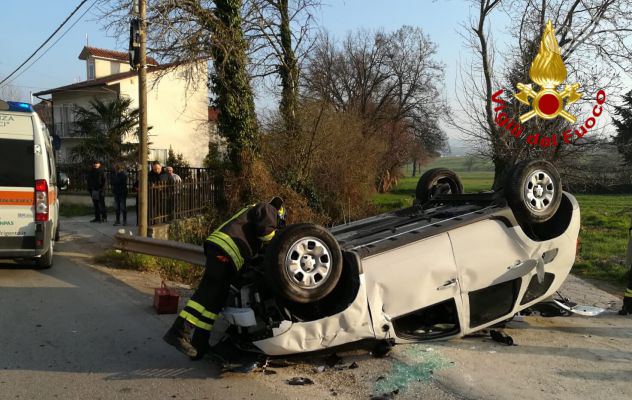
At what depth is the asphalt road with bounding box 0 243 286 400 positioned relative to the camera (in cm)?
402

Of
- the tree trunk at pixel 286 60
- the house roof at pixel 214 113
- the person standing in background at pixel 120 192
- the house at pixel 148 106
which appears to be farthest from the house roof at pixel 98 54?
the person standing in background at pixel 120 192

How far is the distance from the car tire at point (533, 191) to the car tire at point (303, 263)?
1825 mm

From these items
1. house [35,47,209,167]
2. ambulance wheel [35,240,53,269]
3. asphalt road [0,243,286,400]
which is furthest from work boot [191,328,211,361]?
house [35,47,209,167]

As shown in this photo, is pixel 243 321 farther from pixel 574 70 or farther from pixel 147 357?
pixel 574 70

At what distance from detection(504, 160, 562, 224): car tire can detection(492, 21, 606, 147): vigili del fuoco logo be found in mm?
6768

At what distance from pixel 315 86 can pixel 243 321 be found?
2368 cm

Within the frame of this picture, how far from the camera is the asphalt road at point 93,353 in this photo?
402 centimetres

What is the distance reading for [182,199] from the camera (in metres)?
12.7

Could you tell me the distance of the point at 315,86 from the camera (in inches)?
1055

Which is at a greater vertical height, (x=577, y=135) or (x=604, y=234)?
(x=577, y=135)

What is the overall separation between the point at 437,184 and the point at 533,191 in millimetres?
1533

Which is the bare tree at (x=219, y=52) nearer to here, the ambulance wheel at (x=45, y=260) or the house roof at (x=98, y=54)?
the ambulance wheel at (x=45, y=260)

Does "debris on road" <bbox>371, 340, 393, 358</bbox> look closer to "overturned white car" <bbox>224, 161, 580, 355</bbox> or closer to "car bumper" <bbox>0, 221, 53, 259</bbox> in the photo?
"overturned white car" <bbox>224, 161, 580, 355</bbox>

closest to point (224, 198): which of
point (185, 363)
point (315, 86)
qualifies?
point (185, 363)
